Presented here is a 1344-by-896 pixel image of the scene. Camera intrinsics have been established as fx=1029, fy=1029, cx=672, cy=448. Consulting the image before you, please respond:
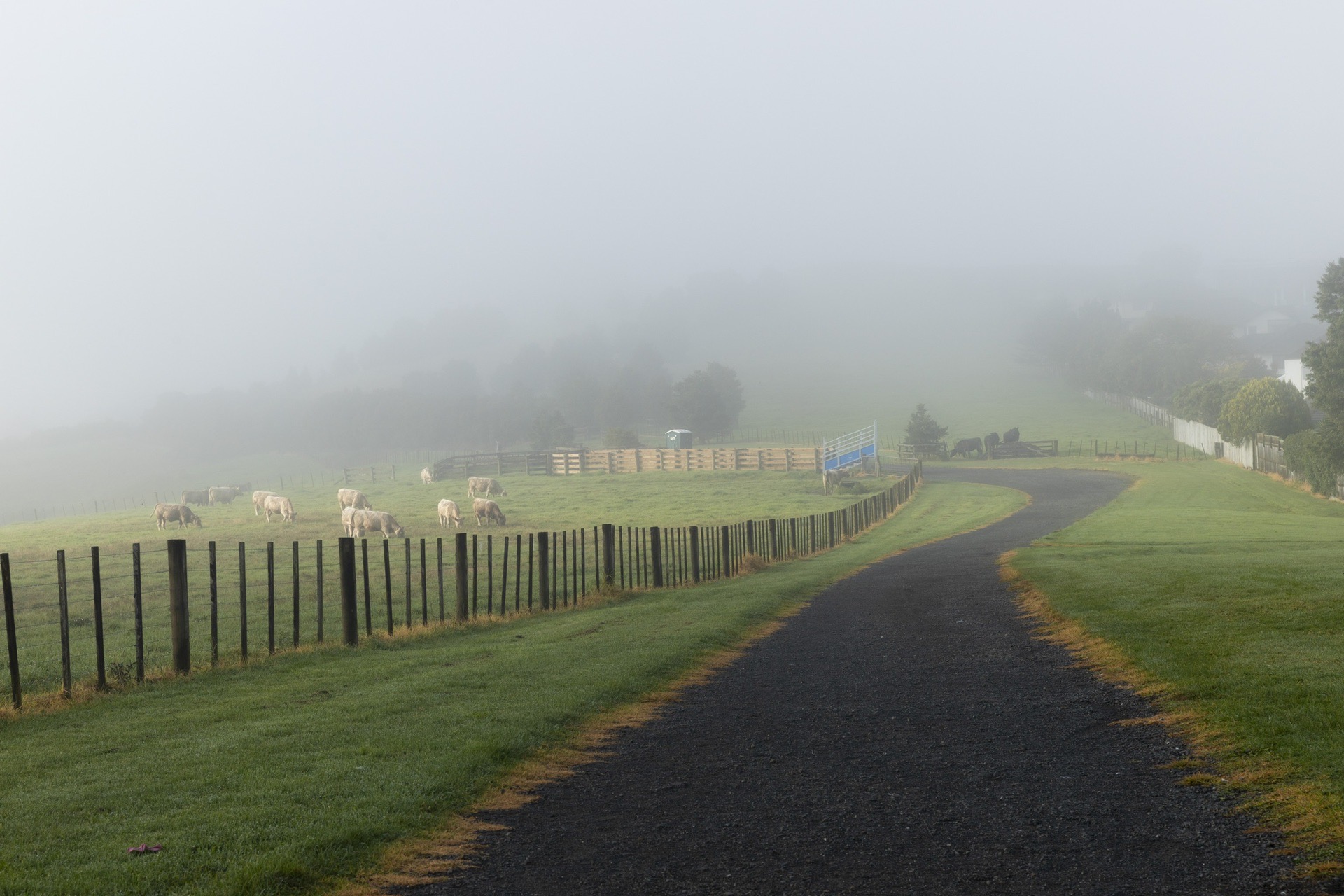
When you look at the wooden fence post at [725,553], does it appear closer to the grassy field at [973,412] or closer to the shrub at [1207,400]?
the shrub at [1207,400]

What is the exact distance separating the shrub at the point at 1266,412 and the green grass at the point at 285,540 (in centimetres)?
2624

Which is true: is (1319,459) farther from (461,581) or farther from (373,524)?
(461,581)

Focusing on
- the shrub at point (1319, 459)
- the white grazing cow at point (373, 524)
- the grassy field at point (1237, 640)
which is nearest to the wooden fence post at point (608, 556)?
the grassy field at point (1237, 640)

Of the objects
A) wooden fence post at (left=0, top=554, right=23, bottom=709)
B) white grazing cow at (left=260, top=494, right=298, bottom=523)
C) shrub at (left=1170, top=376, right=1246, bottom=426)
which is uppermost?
shrub at (left=1170, top=376, right=1246, bottom=426)

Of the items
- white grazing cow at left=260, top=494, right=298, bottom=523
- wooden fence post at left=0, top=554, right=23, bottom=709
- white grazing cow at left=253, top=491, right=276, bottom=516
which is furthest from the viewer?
white grazing cow at left=253, top=491, right=276, bottom=516

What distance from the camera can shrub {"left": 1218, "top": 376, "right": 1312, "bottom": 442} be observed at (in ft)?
224

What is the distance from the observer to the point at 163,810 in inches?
311

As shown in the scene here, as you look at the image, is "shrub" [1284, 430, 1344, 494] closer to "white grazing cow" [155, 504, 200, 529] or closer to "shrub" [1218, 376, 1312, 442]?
"shrub" [1218, 376, 1312, 442]

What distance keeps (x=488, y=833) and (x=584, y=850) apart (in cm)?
92

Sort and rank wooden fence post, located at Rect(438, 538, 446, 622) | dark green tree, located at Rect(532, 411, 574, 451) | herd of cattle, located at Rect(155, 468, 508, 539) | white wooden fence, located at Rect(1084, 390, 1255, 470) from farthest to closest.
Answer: dark green tree, located at Rect(532, 411, 574, 451) < white wooden fence, located at Rect(1084, 390, 1255, 470) < herd of cattle, located at Rect(155, 468, 508, 539) < wooden fence post, located at Rect(438, 538, 446, 622)

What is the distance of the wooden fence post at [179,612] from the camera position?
13.9 meters

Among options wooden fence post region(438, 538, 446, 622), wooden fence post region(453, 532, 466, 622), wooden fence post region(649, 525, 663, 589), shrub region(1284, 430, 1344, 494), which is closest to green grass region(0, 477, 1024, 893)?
wooden fence post region(438, 538, 446, 622)

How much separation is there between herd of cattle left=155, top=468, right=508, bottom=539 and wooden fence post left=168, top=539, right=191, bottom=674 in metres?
26.0

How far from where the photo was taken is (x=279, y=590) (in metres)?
26.2
